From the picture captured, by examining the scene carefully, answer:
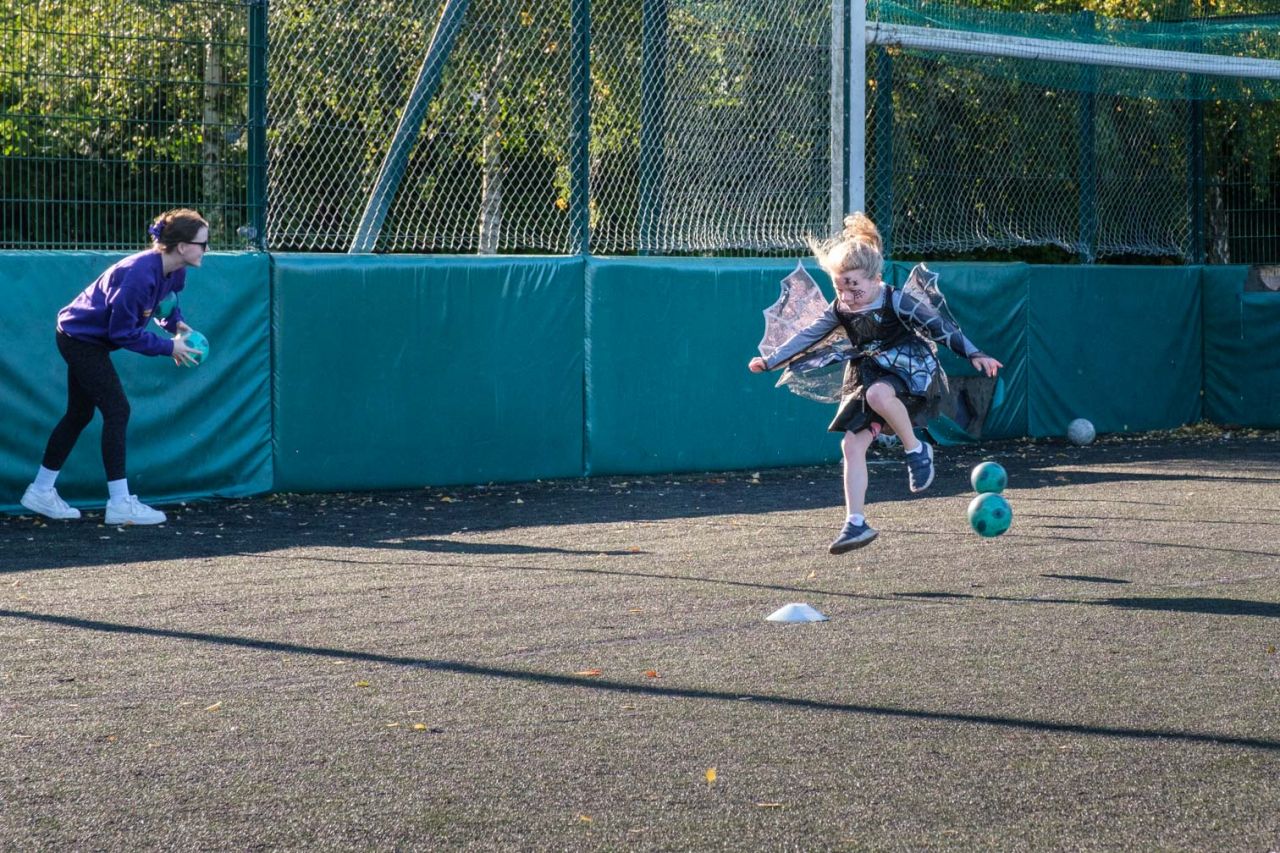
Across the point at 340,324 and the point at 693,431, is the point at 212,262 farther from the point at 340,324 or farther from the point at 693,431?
the point at 693,431

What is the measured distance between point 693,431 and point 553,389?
1.32 meters

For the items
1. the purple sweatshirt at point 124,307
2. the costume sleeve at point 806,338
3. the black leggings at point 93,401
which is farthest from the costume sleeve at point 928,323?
the black leggings at point 93,401

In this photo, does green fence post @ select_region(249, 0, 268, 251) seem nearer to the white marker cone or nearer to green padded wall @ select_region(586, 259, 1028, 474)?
green padded wall @ select_region(586, 259, 1028, 474)

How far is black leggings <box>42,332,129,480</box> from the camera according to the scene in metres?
9.53

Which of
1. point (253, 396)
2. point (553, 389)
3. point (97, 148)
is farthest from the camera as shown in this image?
point (553, 389)

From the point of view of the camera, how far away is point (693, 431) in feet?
42.4

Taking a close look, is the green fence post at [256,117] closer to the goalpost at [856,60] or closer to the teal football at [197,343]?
the teal football at [197,343]

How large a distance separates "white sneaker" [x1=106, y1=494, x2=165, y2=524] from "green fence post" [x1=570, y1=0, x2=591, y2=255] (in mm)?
4047

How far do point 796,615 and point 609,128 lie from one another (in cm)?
683

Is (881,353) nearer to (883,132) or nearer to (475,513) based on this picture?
(475,513)

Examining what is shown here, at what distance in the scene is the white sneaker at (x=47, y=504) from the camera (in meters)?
9.67

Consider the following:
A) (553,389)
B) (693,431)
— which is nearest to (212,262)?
(553,389)

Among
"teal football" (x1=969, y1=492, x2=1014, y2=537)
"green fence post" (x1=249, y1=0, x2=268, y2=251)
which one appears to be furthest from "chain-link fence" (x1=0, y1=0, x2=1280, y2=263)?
"teal football" (x1=969, y1=492, x2=1014, y2=537)

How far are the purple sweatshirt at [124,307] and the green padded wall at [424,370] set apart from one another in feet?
4.95
